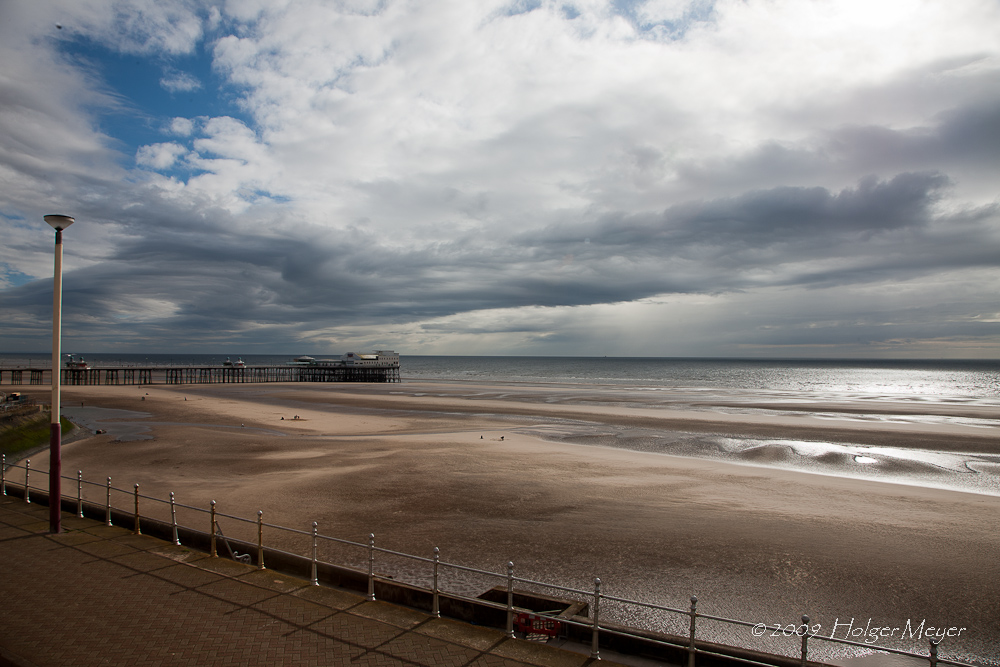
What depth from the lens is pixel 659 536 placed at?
12570mm

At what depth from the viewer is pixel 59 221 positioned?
31.2ft

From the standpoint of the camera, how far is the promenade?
229 inches

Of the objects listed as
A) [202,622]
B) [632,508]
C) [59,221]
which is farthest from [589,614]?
[59,221]

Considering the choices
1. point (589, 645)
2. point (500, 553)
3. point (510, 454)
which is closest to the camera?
point (589, 645)

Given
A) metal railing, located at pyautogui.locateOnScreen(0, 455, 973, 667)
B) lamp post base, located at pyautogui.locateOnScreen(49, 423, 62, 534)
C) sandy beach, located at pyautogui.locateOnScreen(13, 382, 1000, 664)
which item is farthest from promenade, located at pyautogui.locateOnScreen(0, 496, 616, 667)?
sandy beach, located at pyautogui.locateOnScreen(13, 382, 1000, 664)

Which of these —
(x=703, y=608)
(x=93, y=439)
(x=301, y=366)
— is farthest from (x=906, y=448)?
(x=301, y=366)

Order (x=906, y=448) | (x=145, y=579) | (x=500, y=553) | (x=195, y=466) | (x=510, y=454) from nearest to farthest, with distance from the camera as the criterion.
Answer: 1. (x=145, y=579)
2. (x=500, y=553)
3. (x=195, y=466)
4. (x=510, y=454)
5. (x=906, y=448)

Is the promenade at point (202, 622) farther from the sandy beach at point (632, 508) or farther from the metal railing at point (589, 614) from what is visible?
the sandy beach at point (632, 508)

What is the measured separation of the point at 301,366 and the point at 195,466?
276 ft

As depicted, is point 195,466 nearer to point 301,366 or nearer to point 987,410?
point 987,410

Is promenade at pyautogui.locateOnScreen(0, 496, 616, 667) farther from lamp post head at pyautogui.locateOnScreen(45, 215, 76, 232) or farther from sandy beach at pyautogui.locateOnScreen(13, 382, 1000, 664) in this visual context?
lamp post head at pyautogui.locateOnScreen(45, 215, 76, 232)

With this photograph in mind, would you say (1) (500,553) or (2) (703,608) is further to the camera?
(1) (500,553)

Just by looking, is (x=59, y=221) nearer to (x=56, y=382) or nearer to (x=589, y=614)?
(x=56, y=382)

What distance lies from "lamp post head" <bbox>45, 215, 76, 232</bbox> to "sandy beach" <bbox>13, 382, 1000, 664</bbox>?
8119mm
